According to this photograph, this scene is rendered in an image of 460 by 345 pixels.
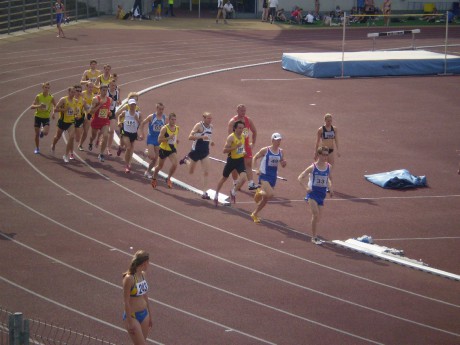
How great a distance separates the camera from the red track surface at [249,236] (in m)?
12.0

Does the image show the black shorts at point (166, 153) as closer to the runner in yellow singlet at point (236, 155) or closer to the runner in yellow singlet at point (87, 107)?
the runner in yellow singlet at point (236, 155)

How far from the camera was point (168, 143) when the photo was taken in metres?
18.3

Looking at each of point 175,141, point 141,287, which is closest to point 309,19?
point 175,141

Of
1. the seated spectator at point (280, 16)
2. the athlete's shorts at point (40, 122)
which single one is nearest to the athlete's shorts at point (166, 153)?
the athlete's shorts at point (40, 122)

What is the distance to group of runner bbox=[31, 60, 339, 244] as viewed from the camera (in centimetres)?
1563

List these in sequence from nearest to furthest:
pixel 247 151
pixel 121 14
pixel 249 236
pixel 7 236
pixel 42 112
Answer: pixel 7 236
pixel 249 236
pixel 247 151
pixel 42 112
pixel 121 14

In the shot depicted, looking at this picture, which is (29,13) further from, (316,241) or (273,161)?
(316,241)

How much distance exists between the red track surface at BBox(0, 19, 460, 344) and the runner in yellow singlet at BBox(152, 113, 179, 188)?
478 mm

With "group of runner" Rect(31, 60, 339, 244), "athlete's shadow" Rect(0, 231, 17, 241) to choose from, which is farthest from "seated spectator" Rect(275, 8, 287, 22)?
"athlete's shadow" Rect(0, 231, 17, 241)

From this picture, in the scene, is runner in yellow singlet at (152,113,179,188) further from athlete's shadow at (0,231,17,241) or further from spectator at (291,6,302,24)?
spectator at (291,6,302,24)

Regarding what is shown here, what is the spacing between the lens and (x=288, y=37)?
44031 millimetres

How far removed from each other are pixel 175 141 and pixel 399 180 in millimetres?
4690

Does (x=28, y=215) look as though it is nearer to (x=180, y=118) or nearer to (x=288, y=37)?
(x=180, y=118)

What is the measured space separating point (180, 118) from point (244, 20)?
2609 centimetres
